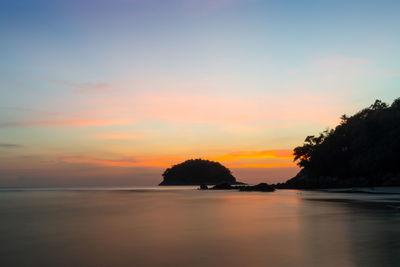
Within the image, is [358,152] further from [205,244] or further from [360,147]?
Result: [205,244]

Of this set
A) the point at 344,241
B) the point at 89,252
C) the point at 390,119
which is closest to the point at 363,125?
the point at 390,119

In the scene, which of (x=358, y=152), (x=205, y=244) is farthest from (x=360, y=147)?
(x=205, y=244)

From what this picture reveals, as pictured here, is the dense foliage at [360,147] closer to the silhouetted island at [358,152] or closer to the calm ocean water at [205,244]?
the silhouetted island at [358,152]

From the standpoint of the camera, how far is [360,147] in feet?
270

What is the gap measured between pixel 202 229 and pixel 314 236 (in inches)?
229

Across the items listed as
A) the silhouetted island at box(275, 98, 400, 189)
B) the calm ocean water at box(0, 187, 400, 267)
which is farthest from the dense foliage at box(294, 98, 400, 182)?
the calm ocean water at box(0, 187, 400, 267)

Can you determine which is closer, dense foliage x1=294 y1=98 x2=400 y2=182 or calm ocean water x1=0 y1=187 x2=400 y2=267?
calm ocean water x1=0 y1=187 x2=400 y2=267

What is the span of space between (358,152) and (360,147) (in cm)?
331

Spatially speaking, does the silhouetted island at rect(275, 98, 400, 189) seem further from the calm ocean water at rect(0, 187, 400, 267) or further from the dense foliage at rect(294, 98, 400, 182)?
the calm ocean water at rect(0, 187, 400, 267)

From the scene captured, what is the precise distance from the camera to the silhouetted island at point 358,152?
2881 inches

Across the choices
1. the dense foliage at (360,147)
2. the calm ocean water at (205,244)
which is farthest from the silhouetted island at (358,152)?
the calm ocean water at (205,244)

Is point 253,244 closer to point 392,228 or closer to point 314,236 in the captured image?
point 314,236

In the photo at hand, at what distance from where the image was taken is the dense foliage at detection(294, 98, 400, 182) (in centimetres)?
7250

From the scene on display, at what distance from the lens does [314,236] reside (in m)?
16.5
